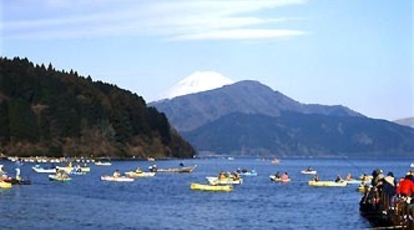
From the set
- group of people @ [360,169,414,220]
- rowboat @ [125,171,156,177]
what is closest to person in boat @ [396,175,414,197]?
group of people @ [360,169,414,220]

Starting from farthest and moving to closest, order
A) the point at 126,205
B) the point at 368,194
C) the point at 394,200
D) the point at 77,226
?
the point at 126,205 < the point at 368,194 < the point at 77,226 < the point at 394,200

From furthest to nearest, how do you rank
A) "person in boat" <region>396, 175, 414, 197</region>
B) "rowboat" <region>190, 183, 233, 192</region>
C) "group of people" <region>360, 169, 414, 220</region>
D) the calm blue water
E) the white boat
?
the white boat → "rowboat" <region>190, 183, 233, 192</region> → the calm blue water → "group of people" <region>360, 169, 414, 220</region> → "person in boat" <region>396, 175, 414, 197</region>

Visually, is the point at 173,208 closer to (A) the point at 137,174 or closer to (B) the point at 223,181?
(B) the point at 223,181

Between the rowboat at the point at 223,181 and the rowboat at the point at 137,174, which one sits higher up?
the rowboat at the point at 137,174

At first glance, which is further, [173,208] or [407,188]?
[173,208]

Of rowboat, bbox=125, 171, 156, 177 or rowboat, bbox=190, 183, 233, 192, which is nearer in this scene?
Result: rowboat, bbox=190, 183, 233, 192

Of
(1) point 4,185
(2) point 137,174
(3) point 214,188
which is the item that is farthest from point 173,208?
(2) point 137,174

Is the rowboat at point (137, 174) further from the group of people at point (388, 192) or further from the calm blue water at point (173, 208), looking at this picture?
the group of people at point (388, 192)

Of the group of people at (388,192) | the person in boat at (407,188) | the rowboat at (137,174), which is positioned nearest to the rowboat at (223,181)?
the rowboat at (137,174)

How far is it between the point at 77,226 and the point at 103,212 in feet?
42.2

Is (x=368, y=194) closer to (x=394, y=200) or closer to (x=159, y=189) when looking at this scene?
(x=394, y=200)

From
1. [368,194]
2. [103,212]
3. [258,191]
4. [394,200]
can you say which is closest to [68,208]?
[103,212]

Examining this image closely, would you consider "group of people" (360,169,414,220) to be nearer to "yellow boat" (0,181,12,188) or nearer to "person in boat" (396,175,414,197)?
"person in boat" (396,175,414,197)

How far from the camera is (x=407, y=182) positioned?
160 feet
